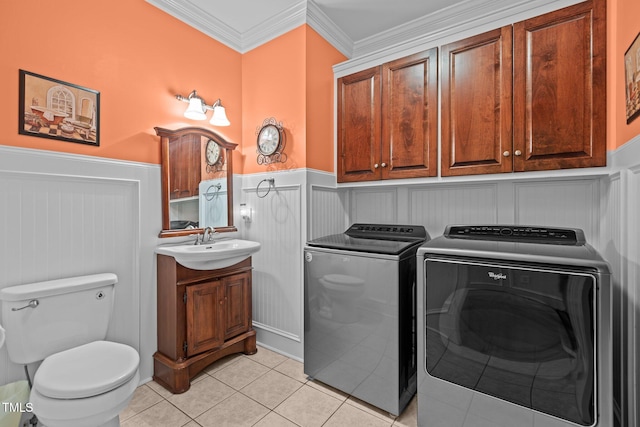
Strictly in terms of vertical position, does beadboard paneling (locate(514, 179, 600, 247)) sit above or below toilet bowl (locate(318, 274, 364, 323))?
above

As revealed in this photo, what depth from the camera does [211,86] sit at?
101 inches

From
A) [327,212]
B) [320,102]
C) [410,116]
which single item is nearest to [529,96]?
[410,116]

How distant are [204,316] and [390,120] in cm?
204

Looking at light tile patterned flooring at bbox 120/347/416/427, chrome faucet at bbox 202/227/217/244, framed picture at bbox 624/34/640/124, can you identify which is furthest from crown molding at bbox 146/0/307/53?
light tile patterned flooring at bbox 120/347/416/427

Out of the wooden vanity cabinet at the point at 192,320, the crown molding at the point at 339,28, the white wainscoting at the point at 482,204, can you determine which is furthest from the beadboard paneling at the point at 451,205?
the wooden vanity cabinet at the point at 192,320

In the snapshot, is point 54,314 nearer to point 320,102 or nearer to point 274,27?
point 320,102

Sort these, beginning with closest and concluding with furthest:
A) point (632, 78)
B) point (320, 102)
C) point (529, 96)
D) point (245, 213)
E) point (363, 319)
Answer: point (632, 78), point (529, 96), point (363, 319), point (320, 102), point (245, 213)

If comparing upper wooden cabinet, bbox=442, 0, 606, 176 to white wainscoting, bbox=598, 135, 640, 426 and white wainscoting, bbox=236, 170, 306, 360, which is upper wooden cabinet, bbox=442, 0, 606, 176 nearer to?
white wainscoting, bbox=598, 135, 640, 426

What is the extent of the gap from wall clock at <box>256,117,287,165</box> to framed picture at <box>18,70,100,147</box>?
1.18 m

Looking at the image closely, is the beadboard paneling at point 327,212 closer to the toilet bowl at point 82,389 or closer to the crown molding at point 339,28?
the crown molding at point 339,28

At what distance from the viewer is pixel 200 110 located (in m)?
2.29

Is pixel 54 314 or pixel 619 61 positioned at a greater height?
pixel 619 61

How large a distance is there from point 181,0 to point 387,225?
2.44m

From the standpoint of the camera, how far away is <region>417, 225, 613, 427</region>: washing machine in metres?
1.21
